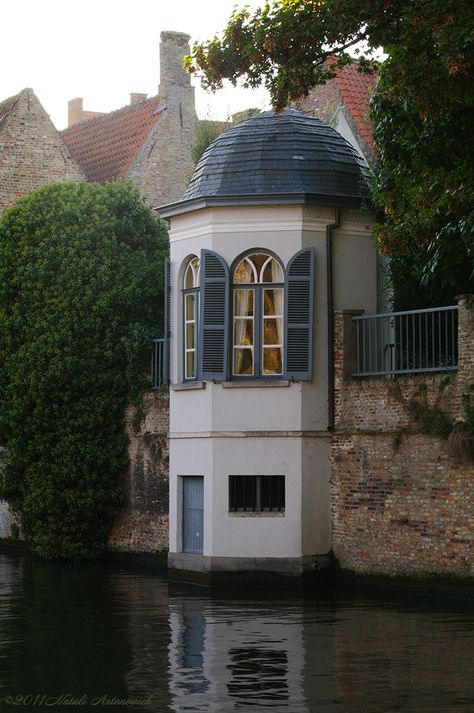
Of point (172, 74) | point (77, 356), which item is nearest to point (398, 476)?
point (77, 356)

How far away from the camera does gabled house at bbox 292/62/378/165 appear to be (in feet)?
101

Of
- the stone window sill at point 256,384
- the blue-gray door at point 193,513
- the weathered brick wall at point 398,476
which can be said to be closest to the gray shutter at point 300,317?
the stone window sill at point 256,384

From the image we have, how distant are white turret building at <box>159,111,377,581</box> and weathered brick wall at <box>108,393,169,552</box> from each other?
2.86 meters

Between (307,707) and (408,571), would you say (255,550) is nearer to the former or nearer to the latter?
(408,571)

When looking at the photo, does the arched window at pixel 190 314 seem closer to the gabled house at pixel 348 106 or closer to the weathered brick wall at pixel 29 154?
the gabled house at pixel 348 106

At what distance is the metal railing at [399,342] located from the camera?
2269 cm

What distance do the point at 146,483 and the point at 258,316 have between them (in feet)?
17.7

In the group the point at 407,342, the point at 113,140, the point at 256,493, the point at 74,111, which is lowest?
the point at 256,493

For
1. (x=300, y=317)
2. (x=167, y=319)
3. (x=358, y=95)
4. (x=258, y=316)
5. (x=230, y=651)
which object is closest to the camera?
(x=230, y=651)

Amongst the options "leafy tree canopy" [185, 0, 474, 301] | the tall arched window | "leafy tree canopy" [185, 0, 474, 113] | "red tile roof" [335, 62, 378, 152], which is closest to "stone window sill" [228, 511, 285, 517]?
the tall arched window

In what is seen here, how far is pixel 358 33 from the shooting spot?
61.9 ft

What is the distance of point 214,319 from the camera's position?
2366 cm

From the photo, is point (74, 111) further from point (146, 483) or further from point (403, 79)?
point (403, 79)

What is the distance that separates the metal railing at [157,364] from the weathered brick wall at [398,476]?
5.12m
